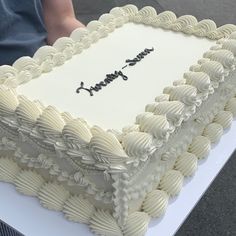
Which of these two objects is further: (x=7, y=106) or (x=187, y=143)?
(x=187, y=143)

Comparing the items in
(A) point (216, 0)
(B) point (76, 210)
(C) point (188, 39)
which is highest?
(C) point (188, 39)

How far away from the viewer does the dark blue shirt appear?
1.34 m

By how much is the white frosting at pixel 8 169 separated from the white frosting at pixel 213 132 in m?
0.54

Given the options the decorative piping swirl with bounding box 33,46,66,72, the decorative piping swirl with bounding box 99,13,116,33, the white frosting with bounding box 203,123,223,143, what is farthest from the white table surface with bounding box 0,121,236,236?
the decorative piping swirl with bounding box 99,13,116,33

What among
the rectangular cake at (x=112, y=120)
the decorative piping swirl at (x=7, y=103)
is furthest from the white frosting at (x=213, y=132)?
the decorative piping swirl at (x=7, y=103)

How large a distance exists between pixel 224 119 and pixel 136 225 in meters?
0.49

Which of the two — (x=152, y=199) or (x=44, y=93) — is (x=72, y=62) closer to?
(x=44, y=93)

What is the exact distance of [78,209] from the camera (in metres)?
0.92

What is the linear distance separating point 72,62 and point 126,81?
0.18m

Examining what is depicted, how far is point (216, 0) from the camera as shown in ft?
12.7

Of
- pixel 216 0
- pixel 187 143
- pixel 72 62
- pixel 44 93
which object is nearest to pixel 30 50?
pixel 72 62

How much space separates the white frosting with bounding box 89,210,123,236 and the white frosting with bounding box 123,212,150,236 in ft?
0.06

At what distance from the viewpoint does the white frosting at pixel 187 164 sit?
1.03m

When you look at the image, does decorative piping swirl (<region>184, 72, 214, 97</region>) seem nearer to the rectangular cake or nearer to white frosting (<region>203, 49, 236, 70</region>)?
the rectangular cake
